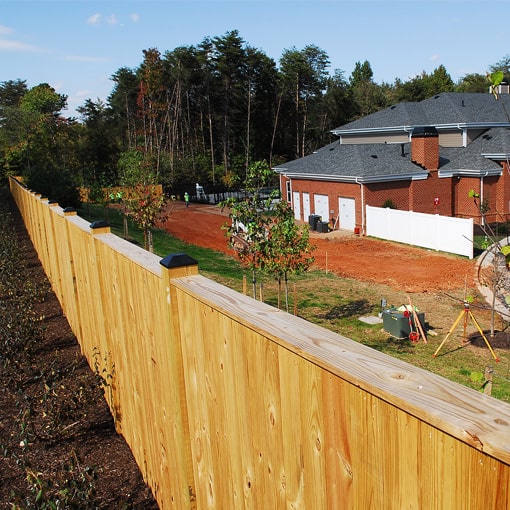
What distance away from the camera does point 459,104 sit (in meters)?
40.9

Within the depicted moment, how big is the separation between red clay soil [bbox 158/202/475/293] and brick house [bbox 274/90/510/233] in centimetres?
274

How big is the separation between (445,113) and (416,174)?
975cm

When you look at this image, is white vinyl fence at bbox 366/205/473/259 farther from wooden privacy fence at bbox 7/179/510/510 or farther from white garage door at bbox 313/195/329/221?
wooden privacy fence at bbox 7/179/510/510

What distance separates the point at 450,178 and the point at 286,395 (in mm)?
34224

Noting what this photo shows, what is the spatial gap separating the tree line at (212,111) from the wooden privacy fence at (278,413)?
45.9 metres

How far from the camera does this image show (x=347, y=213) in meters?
32.7

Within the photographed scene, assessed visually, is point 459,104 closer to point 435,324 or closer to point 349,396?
point 435,324

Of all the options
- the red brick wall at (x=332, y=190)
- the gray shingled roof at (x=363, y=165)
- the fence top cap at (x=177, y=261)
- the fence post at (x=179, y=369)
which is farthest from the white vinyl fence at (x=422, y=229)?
the fence top cap at (x=177, y=261)

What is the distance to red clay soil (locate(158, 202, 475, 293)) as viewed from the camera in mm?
20938

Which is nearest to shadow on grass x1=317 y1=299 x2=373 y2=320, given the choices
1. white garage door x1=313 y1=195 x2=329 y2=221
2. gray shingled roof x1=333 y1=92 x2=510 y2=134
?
white garage door x1=313 y1=195 x2=329 y2=221

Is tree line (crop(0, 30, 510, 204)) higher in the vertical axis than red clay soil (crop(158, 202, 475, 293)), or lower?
higher

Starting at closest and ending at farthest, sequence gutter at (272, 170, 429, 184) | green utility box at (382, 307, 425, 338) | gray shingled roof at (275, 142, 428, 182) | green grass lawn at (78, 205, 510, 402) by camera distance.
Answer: green grass lawn at (78, 205, 510, 402) < green utility box at (382, 307, 425, 338) < gutter at (272, 170, 429, 184) < gray shingled roof at (275, 142, 428, 182)

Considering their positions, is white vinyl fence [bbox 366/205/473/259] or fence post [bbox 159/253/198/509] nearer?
fence post [bbox 159/253/198/509]

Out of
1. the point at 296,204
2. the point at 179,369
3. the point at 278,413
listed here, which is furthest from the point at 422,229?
the point at 278,413
